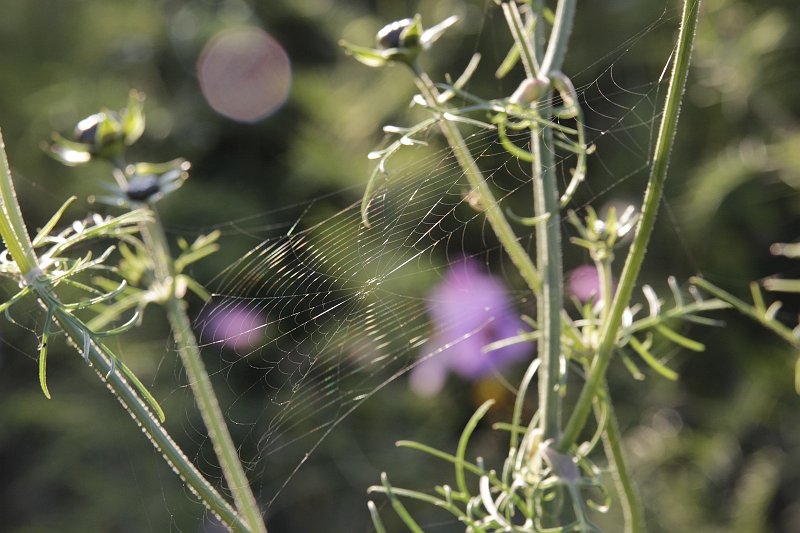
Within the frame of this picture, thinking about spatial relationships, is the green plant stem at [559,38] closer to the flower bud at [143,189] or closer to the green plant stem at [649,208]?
the green plant stem at [649,208]

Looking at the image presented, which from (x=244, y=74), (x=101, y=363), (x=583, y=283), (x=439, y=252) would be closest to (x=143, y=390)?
(x=101, y=363)

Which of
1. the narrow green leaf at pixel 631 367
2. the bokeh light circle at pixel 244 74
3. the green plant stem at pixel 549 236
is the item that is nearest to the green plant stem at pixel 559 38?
the green plant stem at pixel 549 236

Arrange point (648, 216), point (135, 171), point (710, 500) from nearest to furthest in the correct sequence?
point (648, 216) → point (135, 171) → point (710, 500)

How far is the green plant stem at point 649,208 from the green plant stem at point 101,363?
122 millimetres

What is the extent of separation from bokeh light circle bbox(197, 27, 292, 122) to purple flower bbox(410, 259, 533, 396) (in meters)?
0.54

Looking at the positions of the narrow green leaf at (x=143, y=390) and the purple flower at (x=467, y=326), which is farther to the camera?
the purple flower at (x=467, y=326)

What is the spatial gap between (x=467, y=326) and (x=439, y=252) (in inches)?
10.0

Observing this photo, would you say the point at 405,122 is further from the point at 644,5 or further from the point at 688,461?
the point at 688,461

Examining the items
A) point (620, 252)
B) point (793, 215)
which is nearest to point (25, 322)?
point (620, 252)

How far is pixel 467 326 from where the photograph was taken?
100 centimetres

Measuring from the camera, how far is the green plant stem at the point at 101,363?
250 millimetres

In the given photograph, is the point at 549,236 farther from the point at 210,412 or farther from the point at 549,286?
the point at 210,412

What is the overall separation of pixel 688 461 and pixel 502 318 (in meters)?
0.46

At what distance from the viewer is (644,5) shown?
136 centimetres
